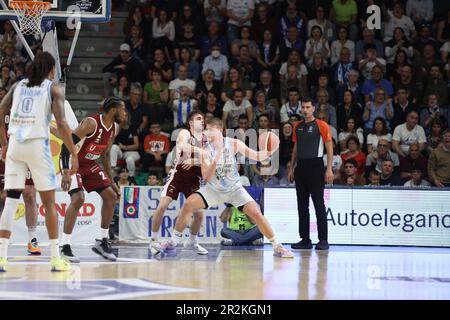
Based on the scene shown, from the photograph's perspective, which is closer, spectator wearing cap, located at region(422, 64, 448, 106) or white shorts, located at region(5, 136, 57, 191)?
white shorts, located at region(5, 136, 57, 191)

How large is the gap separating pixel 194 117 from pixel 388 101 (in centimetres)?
625

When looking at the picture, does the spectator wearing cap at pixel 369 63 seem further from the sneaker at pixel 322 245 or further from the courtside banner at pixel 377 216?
the sneaker at pixel 322 245

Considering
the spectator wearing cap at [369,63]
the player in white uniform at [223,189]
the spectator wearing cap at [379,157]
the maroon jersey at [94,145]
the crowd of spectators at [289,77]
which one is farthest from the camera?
the spectator wearing cap at [369,63]

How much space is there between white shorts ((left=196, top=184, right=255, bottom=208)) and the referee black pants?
64.3 inches

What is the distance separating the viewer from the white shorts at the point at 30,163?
8.25m

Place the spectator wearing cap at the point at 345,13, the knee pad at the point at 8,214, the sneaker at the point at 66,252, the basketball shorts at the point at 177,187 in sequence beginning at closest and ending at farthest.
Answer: the knee pad at the point at 8,214 → the sneaker at the point at 66,252 → the basketball shorts at the point at 177,187 → the spectator wearing cap at the point at 345,13

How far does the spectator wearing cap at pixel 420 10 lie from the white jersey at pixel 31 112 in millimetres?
11794

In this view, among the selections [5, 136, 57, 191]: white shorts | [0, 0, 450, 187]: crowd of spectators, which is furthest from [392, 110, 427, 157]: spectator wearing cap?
[5, 136, 57, 191]: white shorts

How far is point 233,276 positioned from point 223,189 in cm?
242

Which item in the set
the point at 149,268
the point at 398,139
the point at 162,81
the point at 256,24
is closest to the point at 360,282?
the point at 149,268

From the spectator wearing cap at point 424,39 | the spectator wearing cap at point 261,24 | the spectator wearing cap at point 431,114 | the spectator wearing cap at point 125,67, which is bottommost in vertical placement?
the spectator wearing cap at point 431,114

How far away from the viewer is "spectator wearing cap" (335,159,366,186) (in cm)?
1416

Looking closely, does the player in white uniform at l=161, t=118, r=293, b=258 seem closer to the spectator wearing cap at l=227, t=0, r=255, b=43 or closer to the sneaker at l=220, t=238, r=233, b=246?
the sneaker at l=220, t=238, r=233, b=246

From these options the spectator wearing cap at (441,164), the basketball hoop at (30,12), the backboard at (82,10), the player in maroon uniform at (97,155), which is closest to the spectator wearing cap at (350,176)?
the spectator wearing cap at (441,164)
